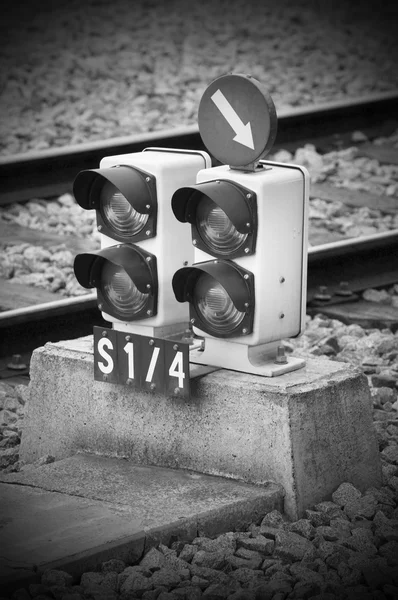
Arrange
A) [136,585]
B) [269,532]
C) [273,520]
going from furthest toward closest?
[273,520] < [269,532] < [136,585]

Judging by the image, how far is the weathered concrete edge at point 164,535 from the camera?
3775 millimetres

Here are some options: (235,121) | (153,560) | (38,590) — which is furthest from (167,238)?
(38,590)

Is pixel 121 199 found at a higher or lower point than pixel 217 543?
higher

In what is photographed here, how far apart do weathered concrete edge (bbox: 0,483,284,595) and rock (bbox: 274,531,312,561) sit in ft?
0.56

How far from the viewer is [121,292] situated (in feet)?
15.6

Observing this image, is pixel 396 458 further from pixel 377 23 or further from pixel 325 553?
pixel 377 23

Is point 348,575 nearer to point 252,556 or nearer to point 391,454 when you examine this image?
point 252,556

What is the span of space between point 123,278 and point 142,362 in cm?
32

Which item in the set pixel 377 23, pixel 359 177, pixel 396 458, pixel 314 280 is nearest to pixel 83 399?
pixel 396 458

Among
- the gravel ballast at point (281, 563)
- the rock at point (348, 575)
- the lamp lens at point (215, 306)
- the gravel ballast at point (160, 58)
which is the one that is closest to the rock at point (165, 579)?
the gravel ballast at point (281, 563)

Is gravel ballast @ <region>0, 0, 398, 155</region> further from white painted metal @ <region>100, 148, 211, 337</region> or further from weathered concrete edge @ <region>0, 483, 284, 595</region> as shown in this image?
weathered concrete edge @ <region>0, 483, 284, 595</region>

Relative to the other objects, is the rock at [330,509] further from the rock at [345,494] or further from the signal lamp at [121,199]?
the signal lamp at [121,199]

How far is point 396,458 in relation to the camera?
4.88 meters

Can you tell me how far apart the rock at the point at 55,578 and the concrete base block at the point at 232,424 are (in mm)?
919
